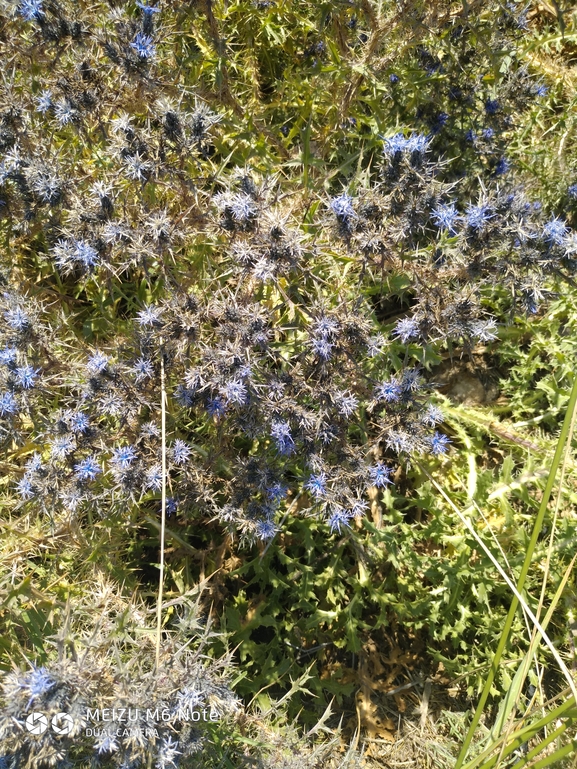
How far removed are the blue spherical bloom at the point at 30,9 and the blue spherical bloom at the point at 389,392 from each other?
198 centimetres

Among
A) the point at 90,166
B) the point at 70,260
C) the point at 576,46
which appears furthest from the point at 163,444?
the point at 576,46

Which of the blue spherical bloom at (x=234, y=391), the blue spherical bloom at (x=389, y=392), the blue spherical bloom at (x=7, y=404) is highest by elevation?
the blue spherical bloom at (x=7, y=404)

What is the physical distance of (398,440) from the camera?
229 centimetres

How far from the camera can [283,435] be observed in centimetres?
221

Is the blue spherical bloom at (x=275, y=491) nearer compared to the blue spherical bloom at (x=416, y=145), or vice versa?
→ the blue spherical bloom at (x=416, y=145)

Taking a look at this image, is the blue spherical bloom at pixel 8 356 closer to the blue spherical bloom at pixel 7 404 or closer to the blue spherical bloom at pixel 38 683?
the blue spherical bloom at pixel 7 404

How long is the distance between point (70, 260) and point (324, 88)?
185 centimetres

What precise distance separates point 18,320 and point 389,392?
4.86 ft

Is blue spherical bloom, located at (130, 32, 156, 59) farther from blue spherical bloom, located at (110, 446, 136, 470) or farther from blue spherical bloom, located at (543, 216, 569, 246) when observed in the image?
blue spherical bloom, located at (543, 216, 569, 246)

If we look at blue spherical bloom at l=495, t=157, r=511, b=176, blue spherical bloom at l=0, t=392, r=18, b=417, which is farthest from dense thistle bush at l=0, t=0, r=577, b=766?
blue spherical bloom at l=495, t=157, r=511, b=176

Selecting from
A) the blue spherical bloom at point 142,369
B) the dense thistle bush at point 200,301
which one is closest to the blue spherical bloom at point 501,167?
the dense thistle bush at point 200,301

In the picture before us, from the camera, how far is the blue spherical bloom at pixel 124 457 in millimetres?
2256

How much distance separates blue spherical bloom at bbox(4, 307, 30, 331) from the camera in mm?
2256

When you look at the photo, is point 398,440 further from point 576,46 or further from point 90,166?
point 576,46
